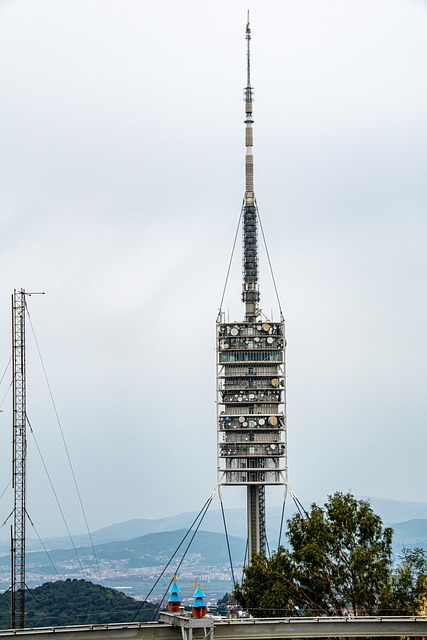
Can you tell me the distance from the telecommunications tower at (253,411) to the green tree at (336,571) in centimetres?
3900

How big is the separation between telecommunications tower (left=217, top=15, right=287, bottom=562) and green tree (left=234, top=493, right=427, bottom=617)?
1536 inches

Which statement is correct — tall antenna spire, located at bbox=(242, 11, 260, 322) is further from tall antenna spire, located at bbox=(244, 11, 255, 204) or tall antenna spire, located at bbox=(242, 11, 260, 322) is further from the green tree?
the green tree

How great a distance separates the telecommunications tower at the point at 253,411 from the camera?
463 ft

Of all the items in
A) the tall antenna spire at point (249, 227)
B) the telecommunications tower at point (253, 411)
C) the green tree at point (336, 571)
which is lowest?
the green tree at point (336, 571)

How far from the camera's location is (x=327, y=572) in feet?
319

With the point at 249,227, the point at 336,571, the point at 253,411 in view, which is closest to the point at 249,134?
the point at 249,227

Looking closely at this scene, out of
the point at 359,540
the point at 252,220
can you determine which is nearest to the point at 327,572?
the point at 359,540

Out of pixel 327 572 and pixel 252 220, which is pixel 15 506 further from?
pixel 252 220

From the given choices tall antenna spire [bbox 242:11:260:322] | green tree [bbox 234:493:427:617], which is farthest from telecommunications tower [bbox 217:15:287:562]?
green tree [bbox 234:493:427:617]

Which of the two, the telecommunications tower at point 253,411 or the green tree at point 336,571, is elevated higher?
the telecommunications tower at point 253,411

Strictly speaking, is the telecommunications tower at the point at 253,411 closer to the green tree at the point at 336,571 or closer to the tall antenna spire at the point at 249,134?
the tall antenna spire at the point at 249,134

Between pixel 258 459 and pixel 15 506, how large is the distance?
41494 mm

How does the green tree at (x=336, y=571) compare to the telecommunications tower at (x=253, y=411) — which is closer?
the green tree at (x=336, y=571)

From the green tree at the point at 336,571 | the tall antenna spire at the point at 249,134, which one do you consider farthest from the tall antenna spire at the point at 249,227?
the green tree at the point at 336,571
